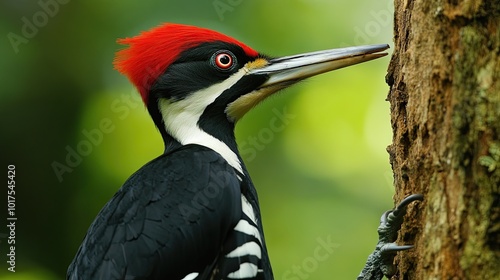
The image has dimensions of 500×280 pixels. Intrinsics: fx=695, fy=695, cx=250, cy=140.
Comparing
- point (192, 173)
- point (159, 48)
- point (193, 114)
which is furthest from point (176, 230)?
point (159, 48)

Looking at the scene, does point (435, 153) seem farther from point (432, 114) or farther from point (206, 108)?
point (206, 108)

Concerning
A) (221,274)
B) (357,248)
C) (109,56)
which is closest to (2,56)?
(109,56)

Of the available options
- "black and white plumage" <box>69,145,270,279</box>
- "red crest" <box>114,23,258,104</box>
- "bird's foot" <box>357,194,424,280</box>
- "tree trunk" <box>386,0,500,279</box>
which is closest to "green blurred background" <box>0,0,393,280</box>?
"red crest" <box>114,23,258,104</box>

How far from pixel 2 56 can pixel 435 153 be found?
11.5ft

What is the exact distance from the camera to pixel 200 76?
4148mm

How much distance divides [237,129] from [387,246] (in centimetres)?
222

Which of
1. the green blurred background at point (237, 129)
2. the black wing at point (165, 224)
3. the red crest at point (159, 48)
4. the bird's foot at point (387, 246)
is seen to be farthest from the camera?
the green blurred background at point (237, 129)

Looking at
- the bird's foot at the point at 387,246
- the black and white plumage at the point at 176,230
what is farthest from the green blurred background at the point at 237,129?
the bird's foot at the point at 387,246

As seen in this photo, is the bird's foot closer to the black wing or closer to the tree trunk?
the tree trunk

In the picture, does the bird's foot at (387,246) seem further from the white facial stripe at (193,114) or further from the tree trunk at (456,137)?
the white facial stripe at (193,114)

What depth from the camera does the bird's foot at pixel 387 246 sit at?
3.13m

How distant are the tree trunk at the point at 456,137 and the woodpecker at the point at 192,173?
791 millimetres

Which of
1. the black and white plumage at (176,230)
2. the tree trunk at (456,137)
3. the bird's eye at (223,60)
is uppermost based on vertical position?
the bird's eye at (223,60)

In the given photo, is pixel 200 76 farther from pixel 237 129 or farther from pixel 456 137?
pixel 456 137
